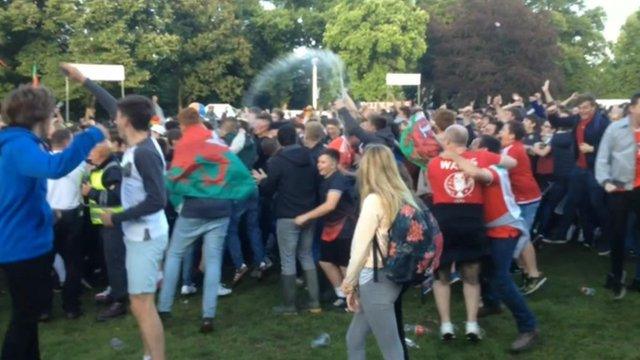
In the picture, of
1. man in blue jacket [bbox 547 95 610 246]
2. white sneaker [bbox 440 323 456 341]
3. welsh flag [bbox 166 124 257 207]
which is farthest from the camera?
man in blue jacket [bbox 547 95 610 246]

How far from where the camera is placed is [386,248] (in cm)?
496

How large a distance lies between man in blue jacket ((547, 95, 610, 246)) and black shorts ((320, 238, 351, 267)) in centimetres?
397

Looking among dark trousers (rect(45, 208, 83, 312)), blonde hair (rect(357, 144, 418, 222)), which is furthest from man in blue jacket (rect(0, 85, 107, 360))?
dark trousers (rect(45, 208, 83, 312))

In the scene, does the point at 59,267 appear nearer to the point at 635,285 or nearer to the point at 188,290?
the point at 188,290

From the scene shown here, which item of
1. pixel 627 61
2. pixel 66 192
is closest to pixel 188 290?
pixel 66 192

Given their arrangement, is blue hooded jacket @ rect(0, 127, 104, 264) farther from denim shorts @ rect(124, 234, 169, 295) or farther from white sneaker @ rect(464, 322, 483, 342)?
white sneaker @ rect(464, 322, 483, 342)

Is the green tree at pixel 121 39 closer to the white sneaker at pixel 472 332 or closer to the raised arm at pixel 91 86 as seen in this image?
the raised arm at pixel 91 86

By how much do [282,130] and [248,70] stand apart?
4290 centimetres

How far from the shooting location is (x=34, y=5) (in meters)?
40.5

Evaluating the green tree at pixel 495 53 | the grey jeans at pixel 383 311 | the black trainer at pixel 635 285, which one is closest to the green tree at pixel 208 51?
the green tree at pixel 495 53

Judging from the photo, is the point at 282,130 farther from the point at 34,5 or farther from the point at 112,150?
the point at 34,5

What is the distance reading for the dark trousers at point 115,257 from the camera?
7465 mm

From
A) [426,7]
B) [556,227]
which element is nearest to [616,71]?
[426,7]

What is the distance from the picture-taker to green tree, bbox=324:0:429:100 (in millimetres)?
49531
